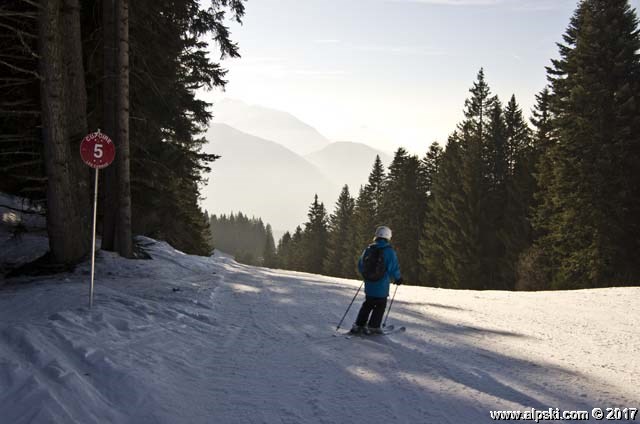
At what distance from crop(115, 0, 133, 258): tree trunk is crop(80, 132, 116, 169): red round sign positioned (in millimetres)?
3984

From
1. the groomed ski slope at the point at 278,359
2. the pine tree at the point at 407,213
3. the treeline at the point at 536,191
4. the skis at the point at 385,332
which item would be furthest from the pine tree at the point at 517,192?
the skis at the point at 385,332

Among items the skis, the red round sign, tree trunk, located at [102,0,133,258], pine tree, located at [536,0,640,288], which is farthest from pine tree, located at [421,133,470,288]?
the red round sign

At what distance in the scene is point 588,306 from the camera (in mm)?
10625

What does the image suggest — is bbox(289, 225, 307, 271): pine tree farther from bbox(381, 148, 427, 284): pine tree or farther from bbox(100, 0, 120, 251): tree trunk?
bbox(100, 0, 120, 251): tree trunk

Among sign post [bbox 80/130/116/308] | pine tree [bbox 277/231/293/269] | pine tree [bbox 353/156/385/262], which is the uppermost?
pine tree [bbox 353/156/385/262]

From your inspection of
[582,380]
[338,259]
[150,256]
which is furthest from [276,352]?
[338,259]

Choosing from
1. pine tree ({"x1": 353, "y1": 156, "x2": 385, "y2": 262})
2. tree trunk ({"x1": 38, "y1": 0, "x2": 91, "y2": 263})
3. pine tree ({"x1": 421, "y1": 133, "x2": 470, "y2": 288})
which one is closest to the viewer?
tree trunk ({"x1": 38, "y1": 0, "x2": 91, "y2": 263})

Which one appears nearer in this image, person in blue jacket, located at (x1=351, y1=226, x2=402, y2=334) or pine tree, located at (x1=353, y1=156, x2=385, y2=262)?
person in blue jacket, located at (x1=351, y1=226, x2=402, y2=334)

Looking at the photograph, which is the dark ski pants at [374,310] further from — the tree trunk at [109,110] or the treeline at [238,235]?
the treeline at [238,235]

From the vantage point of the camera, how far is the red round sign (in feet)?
26.0

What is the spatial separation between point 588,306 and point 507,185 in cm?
2834

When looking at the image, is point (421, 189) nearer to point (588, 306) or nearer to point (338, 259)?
point (338, 259)

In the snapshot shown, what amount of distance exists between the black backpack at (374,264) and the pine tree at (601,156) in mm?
18526

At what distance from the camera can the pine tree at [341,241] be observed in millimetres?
56356
